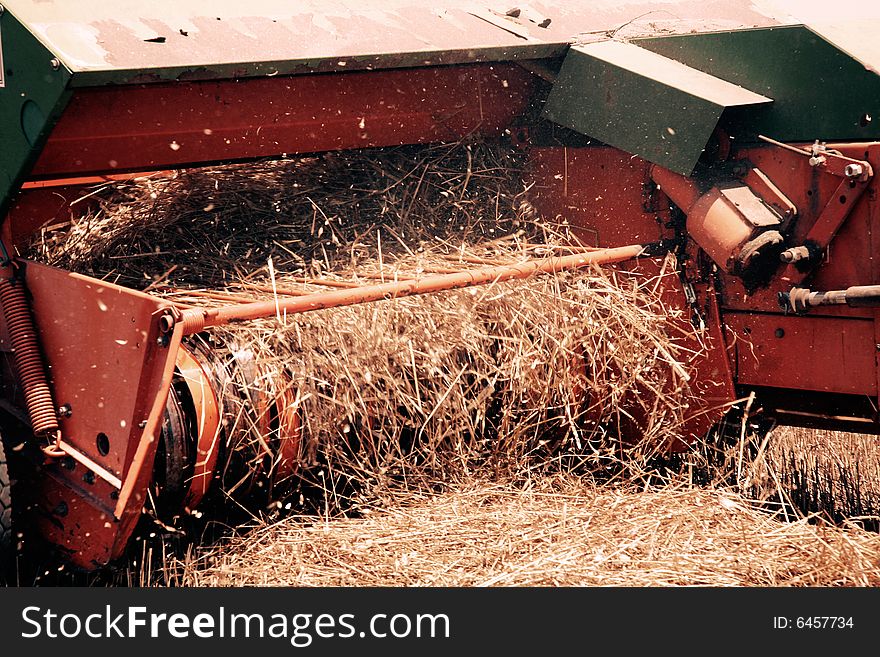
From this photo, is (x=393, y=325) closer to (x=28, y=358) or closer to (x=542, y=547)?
(x=542, y=547)

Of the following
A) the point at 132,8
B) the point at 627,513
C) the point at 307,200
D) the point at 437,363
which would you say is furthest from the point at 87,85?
the point at 627,513

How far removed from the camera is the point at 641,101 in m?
3.43

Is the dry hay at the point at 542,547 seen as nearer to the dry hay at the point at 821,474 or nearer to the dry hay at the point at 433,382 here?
the dry hay at the point at 433,382

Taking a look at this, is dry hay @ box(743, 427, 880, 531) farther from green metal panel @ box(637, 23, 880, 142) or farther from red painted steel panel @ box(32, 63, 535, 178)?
red painted steel panel @ box(32, 63, 535, 178)

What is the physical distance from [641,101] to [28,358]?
199 centimetres

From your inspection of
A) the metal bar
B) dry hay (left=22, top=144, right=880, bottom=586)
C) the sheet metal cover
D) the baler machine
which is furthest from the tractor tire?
the sheet metal cover

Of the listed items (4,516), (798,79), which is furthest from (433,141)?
(4,516)

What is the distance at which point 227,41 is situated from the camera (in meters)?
3.10

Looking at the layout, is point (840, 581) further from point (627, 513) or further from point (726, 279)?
point (726, 279)

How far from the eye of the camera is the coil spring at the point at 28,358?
9.42 ft

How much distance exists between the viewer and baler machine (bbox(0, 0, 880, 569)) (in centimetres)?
281

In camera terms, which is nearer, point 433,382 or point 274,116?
point 433,382

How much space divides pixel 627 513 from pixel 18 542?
1.70 metres

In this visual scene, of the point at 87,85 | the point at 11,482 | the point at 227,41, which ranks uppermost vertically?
the point at 227,41
